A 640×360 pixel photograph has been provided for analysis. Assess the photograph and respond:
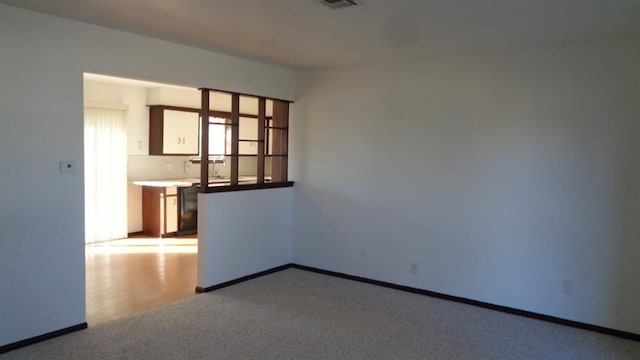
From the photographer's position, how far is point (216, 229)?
16.0 feet

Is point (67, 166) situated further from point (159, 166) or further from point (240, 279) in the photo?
point (159, 166)

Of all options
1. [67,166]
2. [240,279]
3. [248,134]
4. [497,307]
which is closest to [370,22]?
[67,166]

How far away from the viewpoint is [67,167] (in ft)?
11.9

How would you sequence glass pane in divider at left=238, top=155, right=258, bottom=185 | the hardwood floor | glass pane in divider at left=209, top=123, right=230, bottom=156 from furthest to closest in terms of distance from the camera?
glass pane in divider at left=238, top=155, right=258, bottom=185, glass pane in divider at left=209, top=123, right=230, bottom=156, the hardwood floor

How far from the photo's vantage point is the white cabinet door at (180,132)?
7.66m

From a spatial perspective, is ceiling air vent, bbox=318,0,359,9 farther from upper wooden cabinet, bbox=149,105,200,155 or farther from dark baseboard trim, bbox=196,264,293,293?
upper wooden cabinet, bbox=149,105,200,155

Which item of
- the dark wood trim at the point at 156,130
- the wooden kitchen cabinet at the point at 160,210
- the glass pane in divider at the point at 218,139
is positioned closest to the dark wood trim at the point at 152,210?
the wooden kitchen cabinet at the point at 160,210

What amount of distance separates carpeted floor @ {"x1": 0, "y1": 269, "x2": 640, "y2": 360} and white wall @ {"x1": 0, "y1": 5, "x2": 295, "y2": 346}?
1.04ft

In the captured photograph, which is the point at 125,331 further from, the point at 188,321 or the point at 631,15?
the point at 631,15

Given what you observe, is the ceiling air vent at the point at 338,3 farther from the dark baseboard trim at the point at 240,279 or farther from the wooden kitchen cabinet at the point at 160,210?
the wooden kitchen cabinet at the point at 160,210

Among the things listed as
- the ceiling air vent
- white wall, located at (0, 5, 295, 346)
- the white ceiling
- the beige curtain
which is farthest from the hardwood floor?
the ceiling air vent

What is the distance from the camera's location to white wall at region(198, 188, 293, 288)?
4.79 m

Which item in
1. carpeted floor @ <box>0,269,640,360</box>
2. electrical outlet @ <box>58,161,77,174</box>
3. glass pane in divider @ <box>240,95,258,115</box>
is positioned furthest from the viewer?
glass pane in divider @ <box>240,95,258,115</box>

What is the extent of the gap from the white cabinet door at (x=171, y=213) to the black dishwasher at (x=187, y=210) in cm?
8
